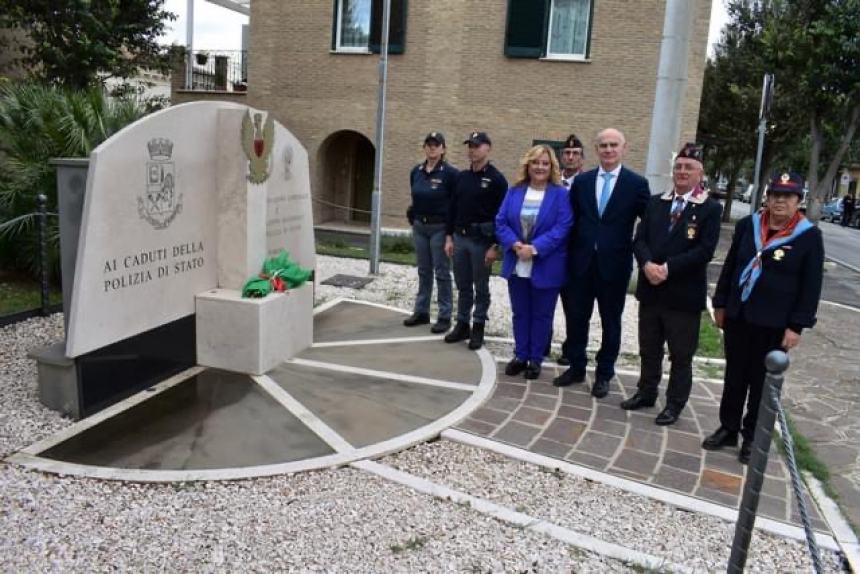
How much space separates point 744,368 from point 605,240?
1.32m

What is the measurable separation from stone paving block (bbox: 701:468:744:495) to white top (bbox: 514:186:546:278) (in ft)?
6.50

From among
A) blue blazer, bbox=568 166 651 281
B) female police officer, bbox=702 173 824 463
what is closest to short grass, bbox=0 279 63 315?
blue blazer, bbox=568 166 651 281

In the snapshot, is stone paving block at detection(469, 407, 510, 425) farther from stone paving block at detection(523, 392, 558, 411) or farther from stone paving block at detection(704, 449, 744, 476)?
stone paving block at detection(704, 449, 744, 476)

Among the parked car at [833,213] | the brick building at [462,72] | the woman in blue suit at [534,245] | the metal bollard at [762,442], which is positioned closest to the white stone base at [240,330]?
the woman in blue suit at [534,245]

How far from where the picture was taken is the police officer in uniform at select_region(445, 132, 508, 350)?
6.02m

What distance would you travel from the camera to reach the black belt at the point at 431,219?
6.68m

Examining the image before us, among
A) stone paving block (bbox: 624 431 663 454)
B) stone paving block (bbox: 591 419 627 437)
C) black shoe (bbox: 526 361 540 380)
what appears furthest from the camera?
black shoe (bbox: 526 361 540 380)

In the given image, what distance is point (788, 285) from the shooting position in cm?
407

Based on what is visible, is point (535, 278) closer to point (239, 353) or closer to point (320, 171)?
point (239, 353)

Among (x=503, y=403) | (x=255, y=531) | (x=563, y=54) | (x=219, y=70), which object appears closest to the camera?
(x=255, y=531)

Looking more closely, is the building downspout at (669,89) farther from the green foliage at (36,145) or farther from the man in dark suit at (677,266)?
the green foliage at (36,145)

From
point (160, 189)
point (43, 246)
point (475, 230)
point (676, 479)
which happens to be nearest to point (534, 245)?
point (475, 230)

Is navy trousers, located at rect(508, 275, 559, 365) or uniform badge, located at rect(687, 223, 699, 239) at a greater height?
uniform badge, located at rect(687, 223, 699, 239)

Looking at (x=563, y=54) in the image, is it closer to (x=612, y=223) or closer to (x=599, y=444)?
(x=612, y=223)
